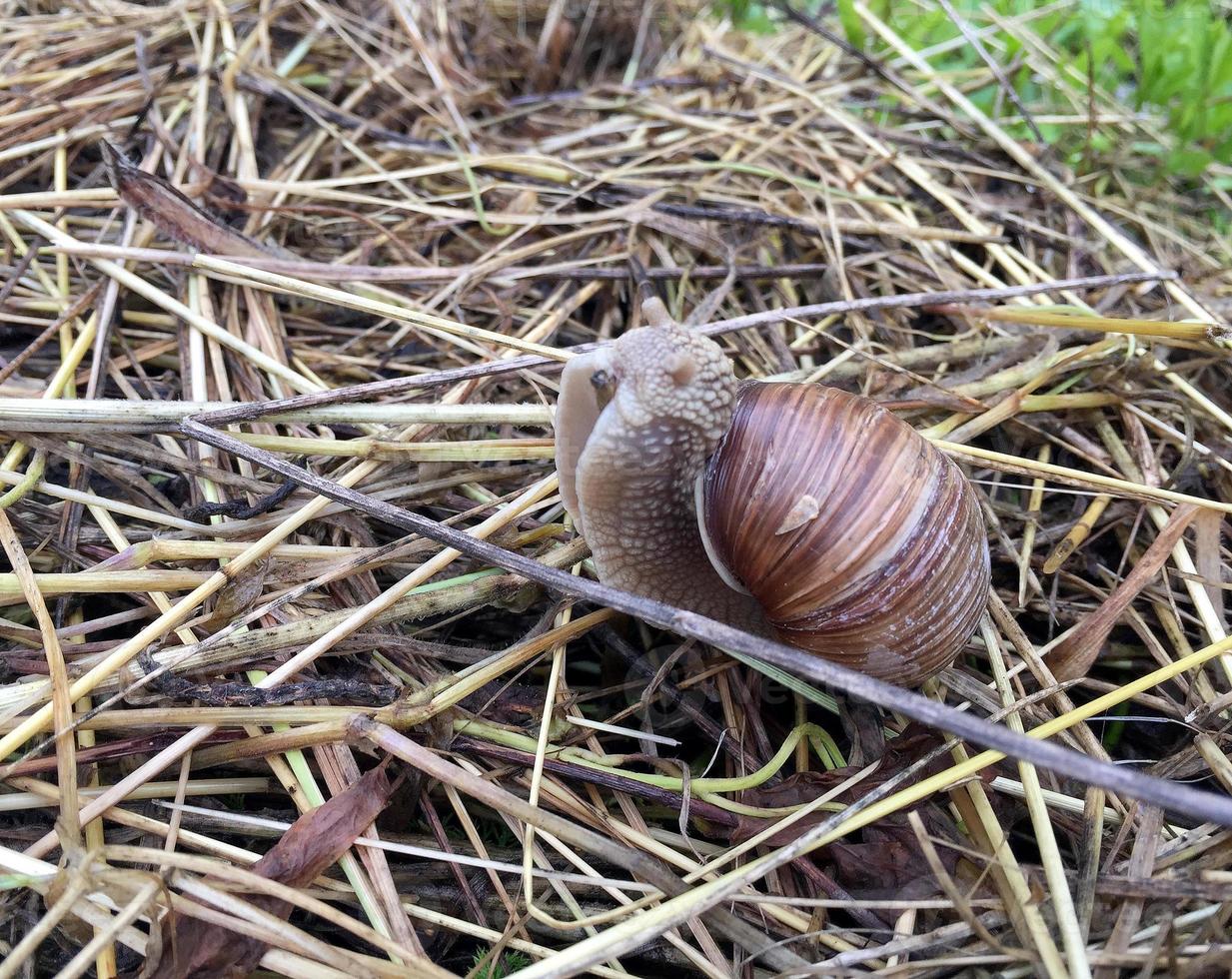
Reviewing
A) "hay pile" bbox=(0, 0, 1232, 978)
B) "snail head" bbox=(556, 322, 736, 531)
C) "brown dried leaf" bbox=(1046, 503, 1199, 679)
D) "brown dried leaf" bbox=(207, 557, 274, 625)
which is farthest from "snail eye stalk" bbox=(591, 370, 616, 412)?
"brown dried leaf" bbox=(1046, 503, 1199, 679)

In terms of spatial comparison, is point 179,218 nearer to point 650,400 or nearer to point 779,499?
point 650,400

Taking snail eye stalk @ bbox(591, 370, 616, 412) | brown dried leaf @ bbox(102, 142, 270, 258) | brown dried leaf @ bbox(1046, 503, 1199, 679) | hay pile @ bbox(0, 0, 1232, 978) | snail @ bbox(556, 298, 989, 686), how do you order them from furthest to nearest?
brown dried leaf @ bbox(102, 142, 270, 258) → brown dried leaf @ bbox(1046, 503, 1199, 679) → snail eye stalk @ bbox(591, 370, 616, 412) → snail @ bbox(556, 298, 989, 686) → hay pile @ bbox(0, 0, 1232, 978)

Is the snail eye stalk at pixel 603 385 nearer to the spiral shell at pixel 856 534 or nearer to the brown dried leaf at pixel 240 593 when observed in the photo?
the spiral shell at pixel 856 534

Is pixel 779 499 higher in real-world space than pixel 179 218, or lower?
lower

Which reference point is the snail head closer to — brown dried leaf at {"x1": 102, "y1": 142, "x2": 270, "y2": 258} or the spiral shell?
the spiral shell

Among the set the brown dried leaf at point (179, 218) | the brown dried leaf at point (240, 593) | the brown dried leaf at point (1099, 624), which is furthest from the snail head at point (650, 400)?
the brown dried leaf at point (179, 218)

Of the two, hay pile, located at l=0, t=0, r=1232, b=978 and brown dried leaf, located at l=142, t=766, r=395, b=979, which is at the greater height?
hay pile, located at l=0, t=0, r=1232, b=978

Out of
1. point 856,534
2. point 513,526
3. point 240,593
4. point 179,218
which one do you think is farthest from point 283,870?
point 179,218
